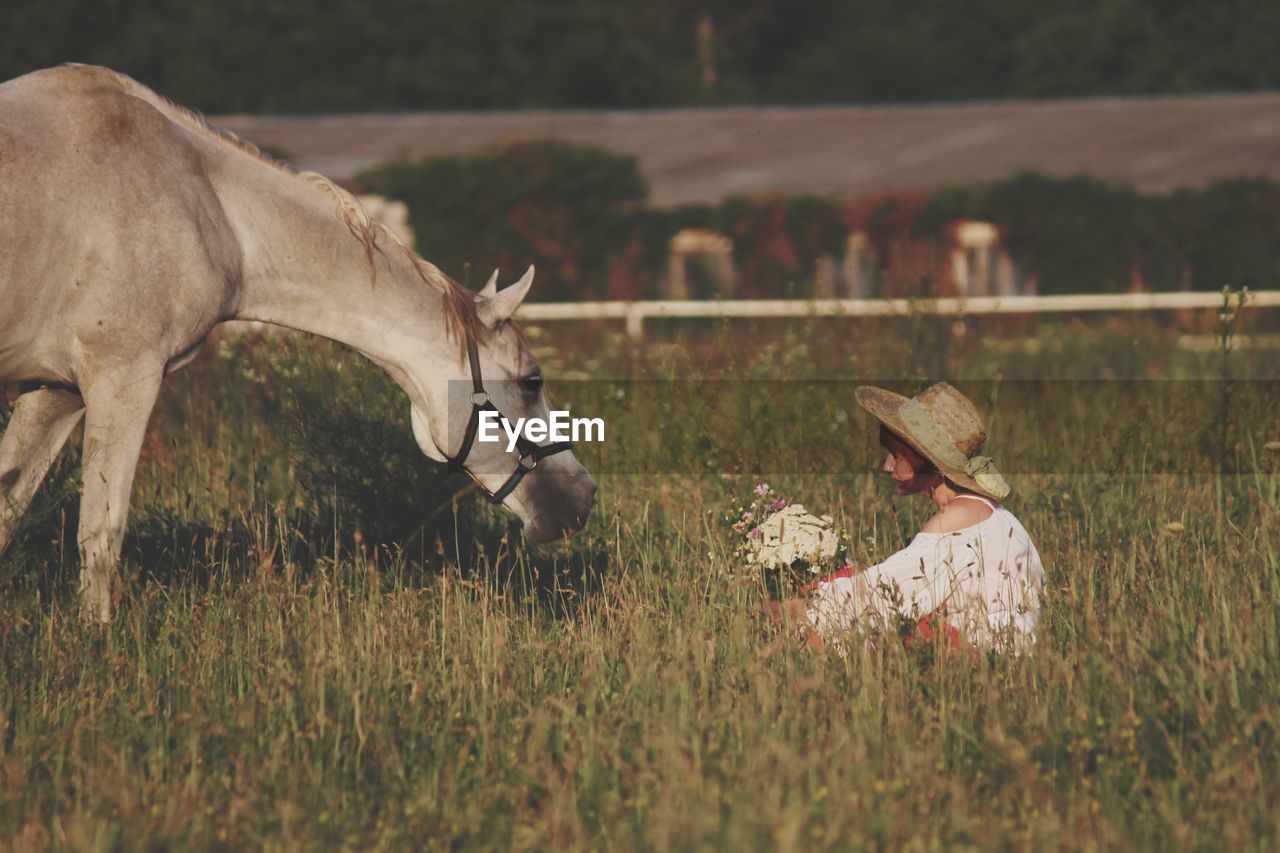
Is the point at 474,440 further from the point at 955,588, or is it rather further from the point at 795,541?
the point at 955,588

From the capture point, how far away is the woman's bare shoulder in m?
4.74

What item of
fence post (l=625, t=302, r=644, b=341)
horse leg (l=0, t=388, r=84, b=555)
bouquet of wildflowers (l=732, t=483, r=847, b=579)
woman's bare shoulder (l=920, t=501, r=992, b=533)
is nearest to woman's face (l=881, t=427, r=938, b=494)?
woman's bare shoulder (l=920, t=501, r=992, b=533)

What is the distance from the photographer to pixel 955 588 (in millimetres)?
4613

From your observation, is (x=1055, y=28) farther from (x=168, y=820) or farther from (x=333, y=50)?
(x=168, y=820)

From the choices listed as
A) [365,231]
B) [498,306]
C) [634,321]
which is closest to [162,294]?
[365,231]

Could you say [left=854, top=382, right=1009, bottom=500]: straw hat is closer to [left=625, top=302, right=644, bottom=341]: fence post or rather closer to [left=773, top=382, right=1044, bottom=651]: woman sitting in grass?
[left=773, top=382, right=1044, bottom=651]: woman sitting in grass

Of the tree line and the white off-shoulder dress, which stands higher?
the tree line

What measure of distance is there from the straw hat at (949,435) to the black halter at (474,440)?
1203mm

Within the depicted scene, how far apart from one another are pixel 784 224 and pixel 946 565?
17421mm

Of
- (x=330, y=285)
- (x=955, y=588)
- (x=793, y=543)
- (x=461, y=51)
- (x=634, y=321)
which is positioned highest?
(x=461, y=51)

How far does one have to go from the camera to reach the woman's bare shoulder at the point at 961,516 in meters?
4.74

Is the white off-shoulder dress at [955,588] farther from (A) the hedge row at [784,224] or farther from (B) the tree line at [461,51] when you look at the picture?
(B) the tree line at [461,51]

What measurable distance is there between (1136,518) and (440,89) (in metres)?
37.8

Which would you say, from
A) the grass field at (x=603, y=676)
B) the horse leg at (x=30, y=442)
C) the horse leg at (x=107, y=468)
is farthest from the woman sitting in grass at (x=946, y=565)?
the horse leg at (x=30, y=442)
